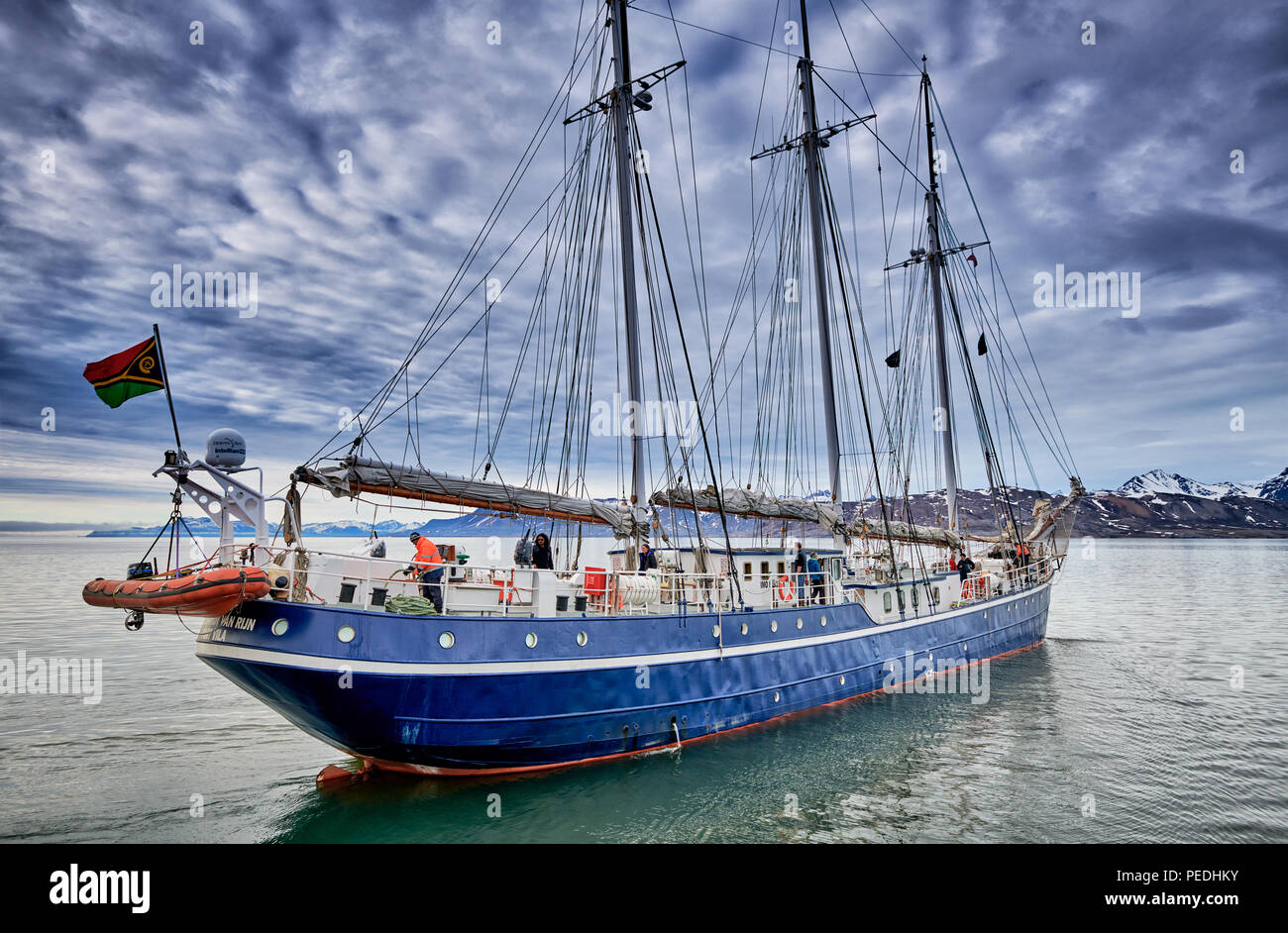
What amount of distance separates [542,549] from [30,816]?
10.2 m

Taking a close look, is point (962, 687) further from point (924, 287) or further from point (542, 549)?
point (924, 287)

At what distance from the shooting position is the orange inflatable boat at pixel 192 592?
32.5 feet

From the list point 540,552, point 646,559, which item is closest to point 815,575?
point 646,559

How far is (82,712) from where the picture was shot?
1884cm

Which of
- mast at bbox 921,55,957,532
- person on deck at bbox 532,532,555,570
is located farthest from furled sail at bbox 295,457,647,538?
mast at bbox 921,55,957,532

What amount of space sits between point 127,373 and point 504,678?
7.84m

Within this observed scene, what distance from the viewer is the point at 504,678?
12.0 meters

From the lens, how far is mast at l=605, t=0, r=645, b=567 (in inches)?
671

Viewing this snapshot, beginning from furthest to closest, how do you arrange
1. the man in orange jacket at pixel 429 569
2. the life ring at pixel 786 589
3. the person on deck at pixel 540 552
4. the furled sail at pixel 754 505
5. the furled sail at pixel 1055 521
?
the furled sail at pixel 1055 521, the furled sail at pixel 754 505, the life ring at pixel 786 589, the person on deck at pixel 540 552, the man in orange jacket at pixel 429 569

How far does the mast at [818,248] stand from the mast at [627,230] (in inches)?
359

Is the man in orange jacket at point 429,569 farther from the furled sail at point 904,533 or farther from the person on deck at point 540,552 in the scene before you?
the furled sail at point 904,533

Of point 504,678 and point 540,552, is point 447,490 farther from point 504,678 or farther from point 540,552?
point 504,678

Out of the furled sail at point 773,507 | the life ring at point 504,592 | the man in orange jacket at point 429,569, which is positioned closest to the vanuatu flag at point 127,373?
the man in orange jacket at point 429,569
